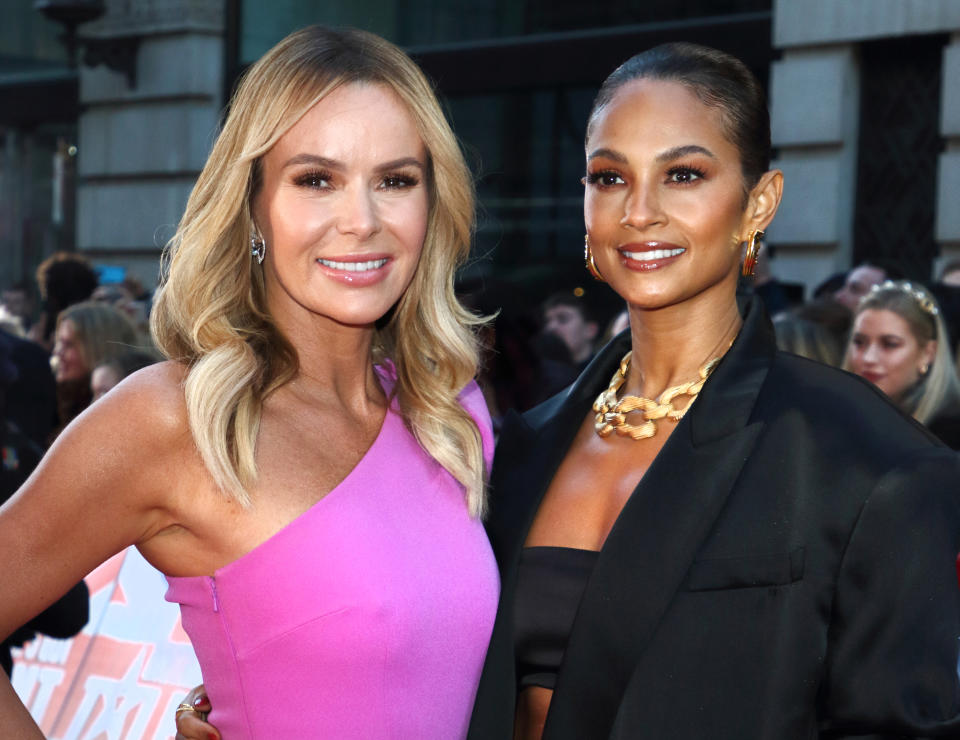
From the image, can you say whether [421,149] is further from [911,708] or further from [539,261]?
[539,261]

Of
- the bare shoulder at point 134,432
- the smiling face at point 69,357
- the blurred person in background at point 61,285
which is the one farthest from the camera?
the blurred person in background at point 61,285

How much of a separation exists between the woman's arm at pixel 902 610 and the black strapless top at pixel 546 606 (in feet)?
1.71

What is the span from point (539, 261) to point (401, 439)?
666 centimetres

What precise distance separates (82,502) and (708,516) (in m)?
1.17

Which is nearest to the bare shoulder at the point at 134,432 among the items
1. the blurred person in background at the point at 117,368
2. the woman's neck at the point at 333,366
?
the woman's neck at the point at 333,366

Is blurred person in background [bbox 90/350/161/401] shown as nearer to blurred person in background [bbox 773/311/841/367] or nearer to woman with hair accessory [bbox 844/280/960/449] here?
blurred person in background [bbox 773/311/841/367]

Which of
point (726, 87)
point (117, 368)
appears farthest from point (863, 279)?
point (726, 87)

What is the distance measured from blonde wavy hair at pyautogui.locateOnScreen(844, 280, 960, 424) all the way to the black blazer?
3.30 metres

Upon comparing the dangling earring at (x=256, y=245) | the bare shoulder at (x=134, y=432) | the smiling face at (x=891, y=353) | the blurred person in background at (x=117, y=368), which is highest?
the dangling earring at (x=256, y=245)

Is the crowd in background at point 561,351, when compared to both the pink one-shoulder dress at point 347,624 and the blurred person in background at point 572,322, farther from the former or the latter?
the pink one-shoulder dress at point 347,624

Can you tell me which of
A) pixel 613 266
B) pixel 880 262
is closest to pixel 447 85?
pixel 880 262

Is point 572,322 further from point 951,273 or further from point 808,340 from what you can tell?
point 808,340

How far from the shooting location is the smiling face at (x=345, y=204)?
2.87m

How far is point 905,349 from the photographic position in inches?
229
